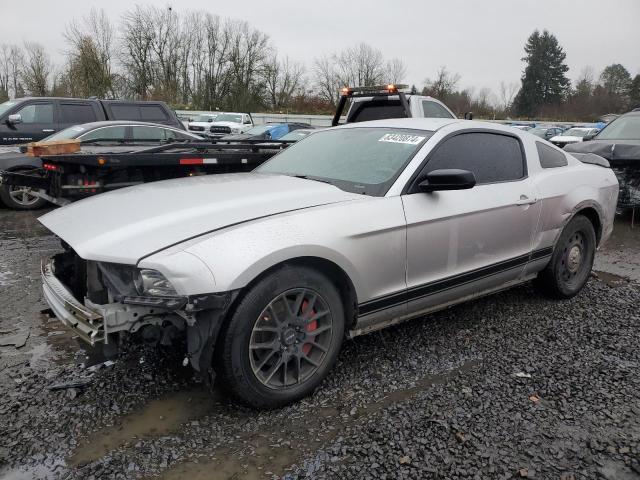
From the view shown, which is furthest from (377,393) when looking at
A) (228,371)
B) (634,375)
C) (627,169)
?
(627,169)

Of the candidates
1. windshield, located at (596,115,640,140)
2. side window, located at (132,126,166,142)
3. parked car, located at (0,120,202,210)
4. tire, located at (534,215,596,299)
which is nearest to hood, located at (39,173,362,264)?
tire, located at (534,215,596,299)

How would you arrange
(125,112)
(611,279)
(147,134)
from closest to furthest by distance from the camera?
(611,279), (147,134), (125,112)

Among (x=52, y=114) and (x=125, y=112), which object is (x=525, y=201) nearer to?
(x=125, y=112)

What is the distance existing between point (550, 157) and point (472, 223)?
1431 millimetres

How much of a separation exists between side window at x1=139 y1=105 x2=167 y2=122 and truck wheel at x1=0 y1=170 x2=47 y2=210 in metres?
3.16

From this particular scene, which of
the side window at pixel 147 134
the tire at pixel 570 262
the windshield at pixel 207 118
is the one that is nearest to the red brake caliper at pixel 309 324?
the tire at pixel 570 262

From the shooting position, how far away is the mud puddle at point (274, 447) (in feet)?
7.36

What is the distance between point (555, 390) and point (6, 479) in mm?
2888

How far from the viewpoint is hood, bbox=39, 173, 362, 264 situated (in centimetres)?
246

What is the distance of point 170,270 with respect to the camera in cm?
229

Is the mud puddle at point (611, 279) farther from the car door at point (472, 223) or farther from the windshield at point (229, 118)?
the windshield at point (229, 118)

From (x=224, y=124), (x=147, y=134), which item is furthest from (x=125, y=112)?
(x=224, y=124)

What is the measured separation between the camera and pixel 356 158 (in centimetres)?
353

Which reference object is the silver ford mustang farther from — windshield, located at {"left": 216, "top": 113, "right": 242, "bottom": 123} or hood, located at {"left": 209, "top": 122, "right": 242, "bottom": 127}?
windshield, located at {"left": 216, "top": 113, "right": 242, "bottom": 123}
